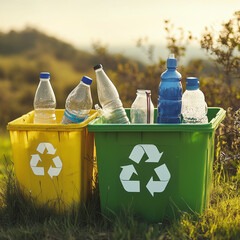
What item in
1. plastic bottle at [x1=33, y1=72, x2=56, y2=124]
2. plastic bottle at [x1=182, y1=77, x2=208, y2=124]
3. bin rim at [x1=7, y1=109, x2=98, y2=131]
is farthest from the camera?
plastic bottle at [x1=33, y1=72, x2=56, y2=124]

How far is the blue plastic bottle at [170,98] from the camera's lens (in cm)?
289

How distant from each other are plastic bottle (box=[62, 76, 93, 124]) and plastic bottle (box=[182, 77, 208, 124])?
2.16ft

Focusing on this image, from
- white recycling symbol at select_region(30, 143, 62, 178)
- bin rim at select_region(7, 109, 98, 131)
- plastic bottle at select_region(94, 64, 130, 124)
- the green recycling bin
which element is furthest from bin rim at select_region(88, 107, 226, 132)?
white recycling symbol at select_region(30, 143, 62, 178)

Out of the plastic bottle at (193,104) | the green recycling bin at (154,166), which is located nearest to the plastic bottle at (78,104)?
the green recycling bin at (154,166)

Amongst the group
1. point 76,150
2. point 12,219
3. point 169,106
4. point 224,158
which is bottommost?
point 12,219

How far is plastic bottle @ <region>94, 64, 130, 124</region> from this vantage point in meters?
2.96

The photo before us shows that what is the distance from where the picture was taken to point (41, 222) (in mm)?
2969

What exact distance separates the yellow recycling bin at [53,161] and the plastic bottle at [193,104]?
650 mm

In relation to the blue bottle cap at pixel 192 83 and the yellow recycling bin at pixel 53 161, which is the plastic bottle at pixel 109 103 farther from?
the blue bottle cap at pixel 192 83

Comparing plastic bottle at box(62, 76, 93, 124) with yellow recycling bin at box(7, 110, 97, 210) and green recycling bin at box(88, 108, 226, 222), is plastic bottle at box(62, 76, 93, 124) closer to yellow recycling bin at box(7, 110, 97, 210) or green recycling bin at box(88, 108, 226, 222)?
yellow recycling bin at box(7, 110, 97, 210)

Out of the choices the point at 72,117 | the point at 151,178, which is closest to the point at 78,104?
the point at 72,117

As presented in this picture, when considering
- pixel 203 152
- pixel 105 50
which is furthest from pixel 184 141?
pixel 105 50

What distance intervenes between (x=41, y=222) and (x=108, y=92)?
97cm

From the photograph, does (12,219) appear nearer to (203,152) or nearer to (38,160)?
(38,160)
